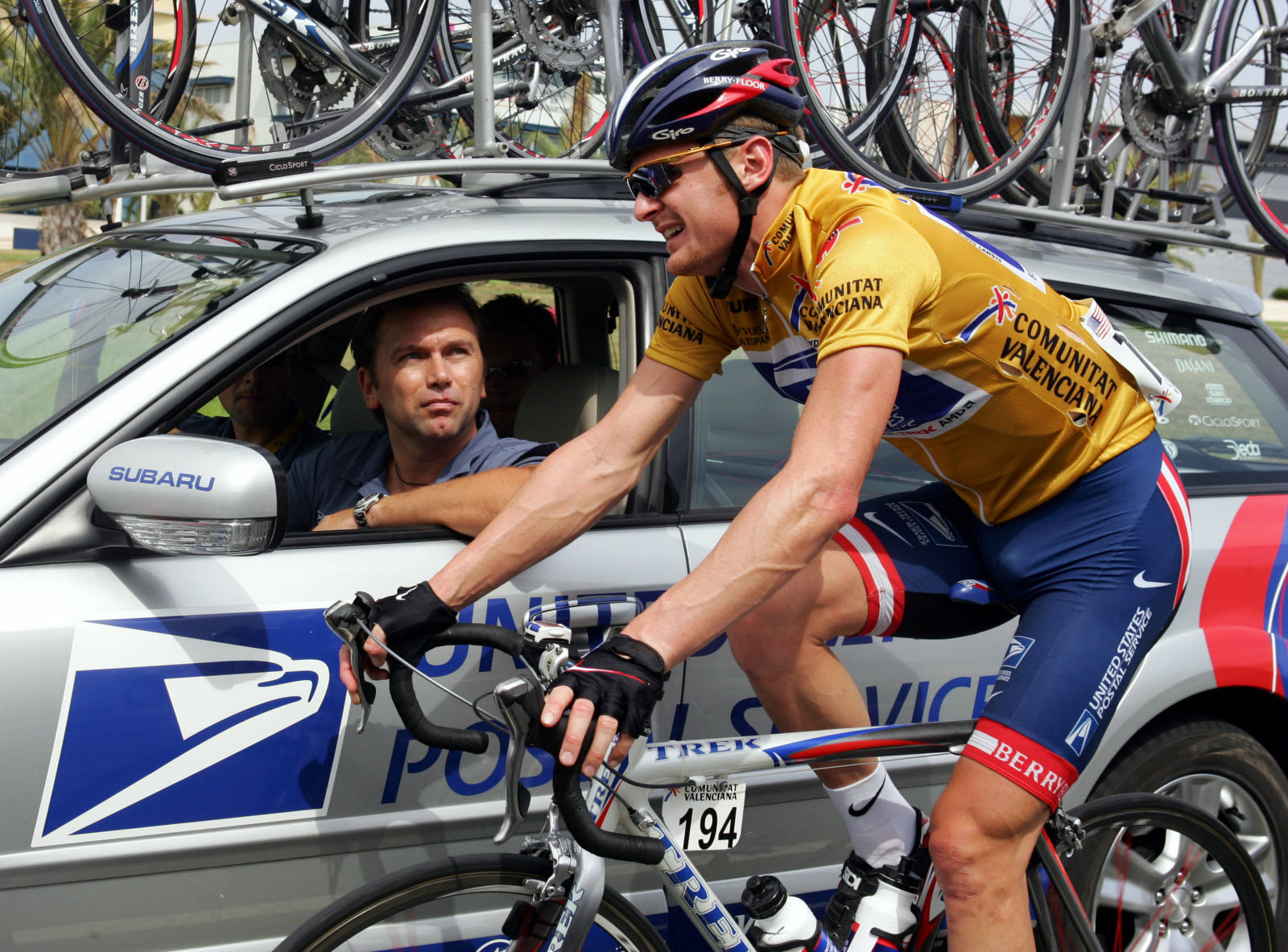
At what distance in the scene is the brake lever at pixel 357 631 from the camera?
6.38ft

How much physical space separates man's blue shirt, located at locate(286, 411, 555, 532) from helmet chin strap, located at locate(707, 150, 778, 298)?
2.32 feet

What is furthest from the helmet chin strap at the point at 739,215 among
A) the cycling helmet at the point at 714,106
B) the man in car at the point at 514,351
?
the man in car at the point at 514,351

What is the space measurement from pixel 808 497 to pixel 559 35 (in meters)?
2.35

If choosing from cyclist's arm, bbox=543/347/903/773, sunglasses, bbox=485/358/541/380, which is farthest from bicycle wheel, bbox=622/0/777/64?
cyclist's arm, bbox=543/347/903/773

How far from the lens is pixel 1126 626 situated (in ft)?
7.73

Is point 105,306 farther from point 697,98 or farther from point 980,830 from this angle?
point 980,830

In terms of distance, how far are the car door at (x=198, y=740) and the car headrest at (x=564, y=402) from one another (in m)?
0.71

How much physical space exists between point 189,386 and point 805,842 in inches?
62.5

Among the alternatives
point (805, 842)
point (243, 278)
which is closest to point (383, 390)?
point (243, 278)

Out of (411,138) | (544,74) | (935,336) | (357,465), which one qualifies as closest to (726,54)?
(935,336)

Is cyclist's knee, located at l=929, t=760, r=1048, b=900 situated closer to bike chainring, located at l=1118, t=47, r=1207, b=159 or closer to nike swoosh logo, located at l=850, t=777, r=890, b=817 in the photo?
nike swoosh logo, located at l=850, t=777, r=890, b=817

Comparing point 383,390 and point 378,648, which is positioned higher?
point 383,390

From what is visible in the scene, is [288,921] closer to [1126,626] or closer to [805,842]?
[805,842]

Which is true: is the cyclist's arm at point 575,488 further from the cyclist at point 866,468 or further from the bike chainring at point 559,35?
the bike chainring at point 559,35
